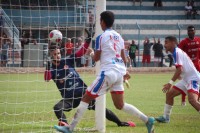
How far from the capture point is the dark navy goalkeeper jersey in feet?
31.2

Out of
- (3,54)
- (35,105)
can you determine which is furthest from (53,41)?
(3,54)

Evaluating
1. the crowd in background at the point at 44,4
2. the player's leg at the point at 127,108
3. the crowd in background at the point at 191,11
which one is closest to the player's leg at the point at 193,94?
the player's leg at the point at 127,108

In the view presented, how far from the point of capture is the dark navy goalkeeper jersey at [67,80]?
951cm

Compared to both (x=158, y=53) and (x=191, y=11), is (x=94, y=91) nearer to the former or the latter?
(x=158, y=53)

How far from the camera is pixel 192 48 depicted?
1322 cm

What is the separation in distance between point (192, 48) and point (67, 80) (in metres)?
4.85

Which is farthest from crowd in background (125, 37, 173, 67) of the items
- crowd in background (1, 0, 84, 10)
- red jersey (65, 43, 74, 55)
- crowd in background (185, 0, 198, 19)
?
red jersey (65, 43, 74, 55)

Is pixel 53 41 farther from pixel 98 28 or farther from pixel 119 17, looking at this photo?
pixel 119 17

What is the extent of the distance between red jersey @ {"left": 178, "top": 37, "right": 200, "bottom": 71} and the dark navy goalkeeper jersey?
440 cm

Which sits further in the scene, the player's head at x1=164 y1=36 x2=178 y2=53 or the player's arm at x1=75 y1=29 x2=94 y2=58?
the player's head at x1=164 y1=36 x2=178 y2=53

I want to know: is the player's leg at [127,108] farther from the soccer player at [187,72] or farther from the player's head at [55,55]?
the player's head at [55,55]

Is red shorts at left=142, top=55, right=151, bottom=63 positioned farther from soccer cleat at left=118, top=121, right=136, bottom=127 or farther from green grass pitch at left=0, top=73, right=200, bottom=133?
soccer cleat at left=118, top=121, right=136, bottom=127

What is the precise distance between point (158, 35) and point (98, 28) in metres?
31.8

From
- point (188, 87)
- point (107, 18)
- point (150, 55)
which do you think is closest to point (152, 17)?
point (150, 55)
